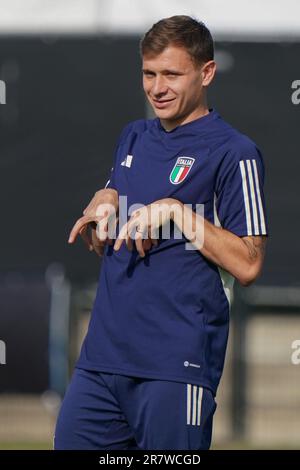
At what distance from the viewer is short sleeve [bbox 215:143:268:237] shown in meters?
3.69

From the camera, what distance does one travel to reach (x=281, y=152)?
9.51 m

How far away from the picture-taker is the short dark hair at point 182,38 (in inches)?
147

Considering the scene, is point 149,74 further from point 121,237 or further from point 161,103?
point 121,237

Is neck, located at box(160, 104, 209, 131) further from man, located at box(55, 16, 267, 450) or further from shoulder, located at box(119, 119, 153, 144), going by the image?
shoulder, located at box(119, 119, 153, 144)

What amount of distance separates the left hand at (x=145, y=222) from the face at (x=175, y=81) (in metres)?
0.35

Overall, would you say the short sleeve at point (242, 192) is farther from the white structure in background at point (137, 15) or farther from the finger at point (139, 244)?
the white structure in background at point (137, 15)

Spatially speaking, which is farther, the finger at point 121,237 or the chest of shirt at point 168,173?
the chest of shirt at point 168,173

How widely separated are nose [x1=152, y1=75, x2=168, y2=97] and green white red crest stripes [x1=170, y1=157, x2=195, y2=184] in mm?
218

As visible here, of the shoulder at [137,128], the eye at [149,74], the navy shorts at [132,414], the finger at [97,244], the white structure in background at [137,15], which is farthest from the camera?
the white structure in background at [137,15]

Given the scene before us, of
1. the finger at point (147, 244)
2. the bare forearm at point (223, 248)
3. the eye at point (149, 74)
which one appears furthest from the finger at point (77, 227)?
the eye at point (149, 74)

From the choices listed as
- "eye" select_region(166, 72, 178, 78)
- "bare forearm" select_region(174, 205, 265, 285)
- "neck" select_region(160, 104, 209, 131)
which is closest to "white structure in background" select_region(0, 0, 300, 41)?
"neck" select_region(160, 104, 209, 131)
